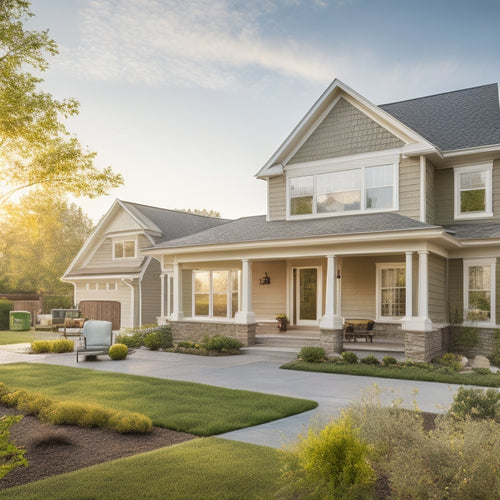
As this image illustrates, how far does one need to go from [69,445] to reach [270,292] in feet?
43.3

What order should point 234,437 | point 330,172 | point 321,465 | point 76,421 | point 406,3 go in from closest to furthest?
point 321,465
point 234,437
point 76,421
point 406,3
point 330,172

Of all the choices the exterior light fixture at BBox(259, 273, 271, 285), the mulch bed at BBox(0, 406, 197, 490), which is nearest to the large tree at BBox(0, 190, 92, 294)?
the exterior light fixture at BBox(259, 273, 271, 285)

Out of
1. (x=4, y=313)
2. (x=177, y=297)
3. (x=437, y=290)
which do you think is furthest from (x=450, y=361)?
(x=4, y=313)

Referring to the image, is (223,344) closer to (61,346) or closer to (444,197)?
(61,346)

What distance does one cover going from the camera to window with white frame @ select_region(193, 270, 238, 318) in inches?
724

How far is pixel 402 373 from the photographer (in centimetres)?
1152

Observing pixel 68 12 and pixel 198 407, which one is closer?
pixel 198 407

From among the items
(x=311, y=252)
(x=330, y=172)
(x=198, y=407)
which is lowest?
(x=198, y=407)

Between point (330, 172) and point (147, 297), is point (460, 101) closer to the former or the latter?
point (330, 172)

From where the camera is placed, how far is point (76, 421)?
24.0 ft

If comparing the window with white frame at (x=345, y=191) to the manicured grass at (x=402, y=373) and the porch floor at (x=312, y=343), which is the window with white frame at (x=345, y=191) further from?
the manicured grass at (x=402, y=373)

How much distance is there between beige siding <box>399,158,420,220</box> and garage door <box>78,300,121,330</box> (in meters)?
16.1

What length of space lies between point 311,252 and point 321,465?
431 inches

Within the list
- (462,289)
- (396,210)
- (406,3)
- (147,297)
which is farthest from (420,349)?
(147,297)
